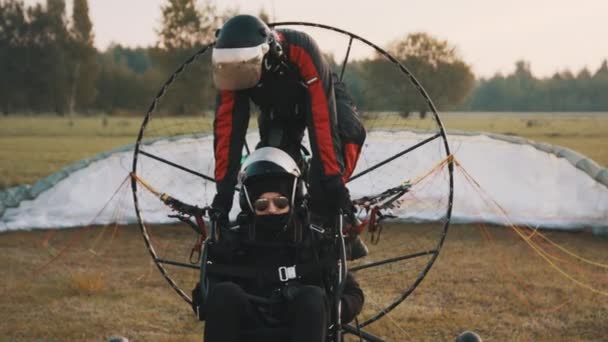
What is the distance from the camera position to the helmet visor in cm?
292

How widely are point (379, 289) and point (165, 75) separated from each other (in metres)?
20.4

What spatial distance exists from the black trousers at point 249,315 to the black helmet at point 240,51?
0.85m

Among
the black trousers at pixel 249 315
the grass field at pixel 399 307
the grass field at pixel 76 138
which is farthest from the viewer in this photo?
the grass field at pixel 76 138

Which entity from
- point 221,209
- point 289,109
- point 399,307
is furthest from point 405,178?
point 221,209

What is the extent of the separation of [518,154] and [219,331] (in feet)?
20.0

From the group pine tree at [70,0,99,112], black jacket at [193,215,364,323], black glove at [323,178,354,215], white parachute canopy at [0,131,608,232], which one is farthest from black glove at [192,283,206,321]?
pine tree at [70,0,99,112]

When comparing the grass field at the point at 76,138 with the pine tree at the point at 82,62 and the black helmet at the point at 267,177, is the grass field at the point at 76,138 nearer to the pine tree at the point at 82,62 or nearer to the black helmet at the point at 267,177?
the pine tree at the point at 82,62

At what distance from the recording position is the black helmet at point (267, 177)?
2.91 meters

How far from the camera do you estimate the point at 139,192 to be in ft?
26.9

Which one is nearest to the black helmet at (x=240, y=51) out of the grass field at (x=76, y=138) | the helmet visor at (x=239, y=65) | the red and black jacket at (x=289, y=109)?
the helmet visor at (x=239, y=65)

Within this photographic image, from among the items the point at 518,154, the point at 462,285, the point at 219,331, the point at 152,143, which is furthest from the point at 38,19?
the point at 219,331

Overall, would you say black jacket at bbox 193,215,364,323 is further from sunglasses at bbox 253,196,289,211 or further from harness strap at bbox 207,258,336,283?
sunglasses at bbox 253,196,289,211

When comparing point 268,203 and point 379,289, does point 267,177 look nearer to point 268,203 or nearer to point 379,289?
point 268,203

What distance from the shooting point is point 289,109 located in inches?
143
